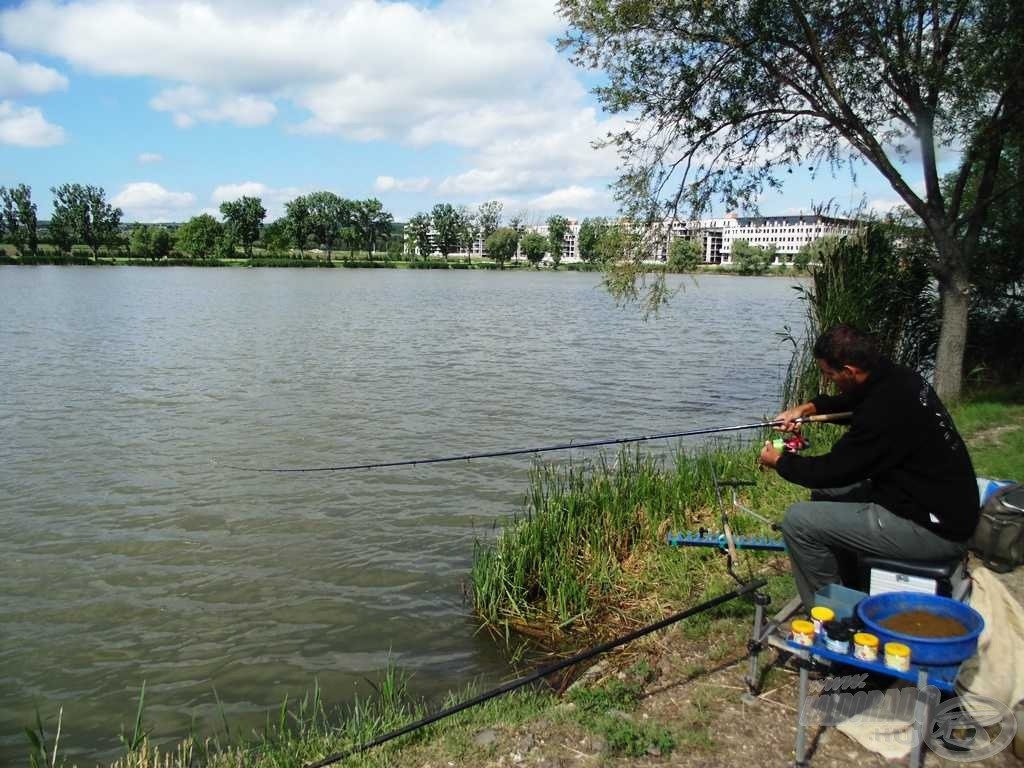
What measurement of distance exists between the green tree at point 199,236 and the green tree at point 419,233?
122ft

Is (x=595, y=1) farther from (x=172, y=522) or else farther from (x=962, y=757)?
(x=962, y=757)

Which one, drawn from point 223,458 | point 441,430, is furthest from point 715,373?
point 223,458

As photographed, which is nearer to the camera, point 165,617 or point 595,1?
point 165,617

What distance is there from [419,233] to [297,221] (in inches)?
1033

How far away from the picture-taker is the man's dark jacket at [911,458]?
383 centimetres

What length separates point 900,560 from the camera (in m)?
3.94

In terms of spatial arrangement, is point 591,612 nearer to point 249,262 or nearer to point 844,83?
point 844,83

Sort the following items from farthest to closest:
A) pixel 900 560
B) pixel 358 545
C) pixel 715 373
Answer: pixel 715 373 < pixel 358 545 < pixel 900 560

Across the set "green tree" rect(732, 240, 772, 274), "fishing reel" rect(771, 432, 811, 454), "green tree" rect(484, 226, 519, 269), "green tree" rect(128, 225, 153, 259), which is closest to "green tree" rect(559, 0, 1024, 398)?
"fishing reel" rect(771, 432, 811, 454)

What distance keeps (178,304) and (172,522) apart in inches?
1237

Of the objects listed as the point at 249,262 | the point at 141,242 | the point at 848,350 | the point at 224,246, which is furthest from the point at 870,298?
the point at 224,246

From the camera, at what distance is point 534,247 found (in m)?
144

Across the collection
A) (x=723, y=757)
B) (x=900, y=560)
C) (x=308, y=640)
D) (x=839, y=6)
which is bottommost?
(x=308, y=640)

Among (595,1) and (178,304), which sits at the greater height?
(595,1)
